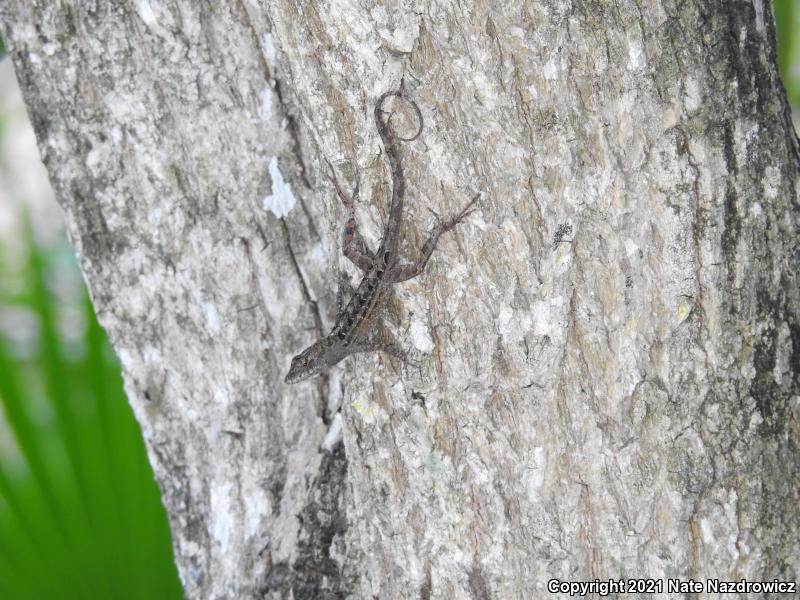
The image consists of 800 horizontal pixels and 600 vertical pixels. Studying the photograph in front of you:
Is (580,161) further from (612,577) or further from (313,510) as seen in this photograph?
(313,510)

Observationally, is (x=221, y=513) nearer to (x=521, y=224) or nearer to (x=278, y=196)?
(x=278, y=196)

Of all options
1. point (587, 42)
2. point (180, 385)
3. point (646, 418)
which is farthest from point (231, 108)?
point (646, 418)

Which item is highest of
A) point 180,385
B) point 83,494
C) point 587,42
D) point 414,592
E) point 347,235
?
point 587,42

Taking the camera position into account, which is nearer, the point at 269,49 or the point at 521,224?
the point at 521,224

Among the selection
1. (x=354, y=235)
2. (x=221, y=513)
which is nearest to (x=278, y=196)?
(x=354, y=235)

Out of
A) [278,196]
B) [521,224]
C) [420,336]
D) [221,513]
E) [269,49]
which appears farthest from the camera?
[221,513]

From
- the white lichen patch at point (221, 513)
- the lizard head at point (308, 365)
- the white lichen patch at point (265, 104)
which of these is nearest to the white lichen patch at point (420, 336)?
the lizard head at point (308, 365)
